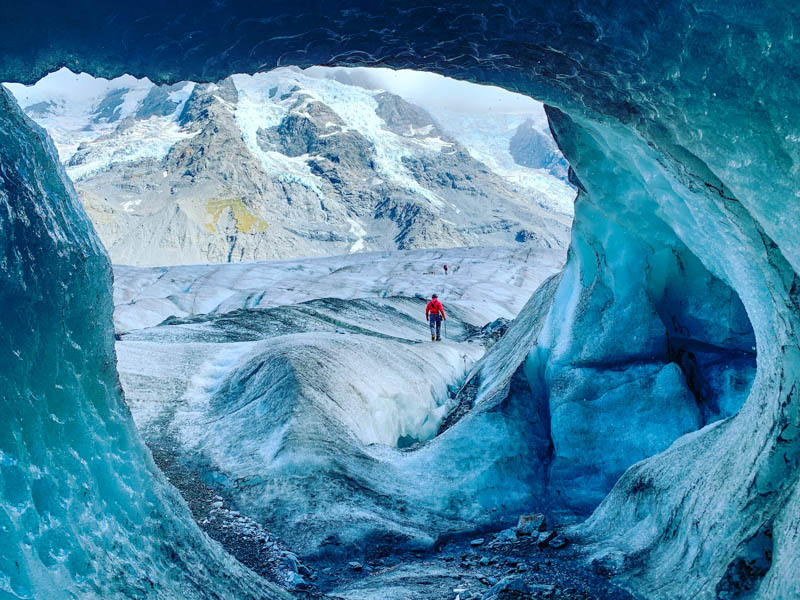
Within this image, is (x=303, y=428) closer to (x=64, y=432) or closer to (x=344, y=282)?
(x=64, y=432)

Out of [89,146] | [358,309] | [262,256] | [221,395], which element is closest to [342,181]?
Result: [262,256]

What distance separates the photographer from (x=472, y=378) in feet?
54.7

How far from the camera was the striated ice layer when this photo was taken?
3.90 meters

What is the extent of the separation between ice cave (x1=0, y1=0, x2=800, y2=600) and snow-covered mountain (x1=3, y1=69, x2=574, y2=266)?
10804 cm

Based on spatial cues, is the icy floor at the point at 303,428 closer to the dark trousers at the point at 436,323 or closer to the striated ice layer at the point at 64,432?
the dark trousers at the point at 436,323

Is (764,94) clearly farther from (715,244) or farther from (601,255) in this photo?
(601,255)

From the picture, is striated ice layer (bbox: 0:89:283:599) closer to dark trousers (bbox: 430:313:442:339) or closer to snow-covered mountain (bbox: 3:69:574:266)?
dark trousers (bbox: 430:313:442:339)

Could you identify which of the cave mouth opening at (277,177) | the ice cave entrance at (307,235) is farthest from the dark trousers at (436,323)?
the cave mouth opening at (277,177)

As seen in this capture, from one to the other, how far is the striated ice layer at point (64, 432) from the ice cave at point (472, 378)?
0.02 meters

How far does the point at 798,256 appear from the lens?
14.5ft

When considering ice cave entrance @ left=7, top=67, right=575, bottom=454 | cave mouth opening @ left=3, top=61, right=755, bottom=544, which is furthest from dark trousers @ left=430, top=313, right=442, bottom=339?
cave mouth opening @ left=3, top=61, right=755, bottom=544

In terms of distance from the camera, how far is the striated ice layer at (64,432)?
390 centimetres

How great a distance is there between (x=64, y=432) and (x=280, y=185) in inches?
5597

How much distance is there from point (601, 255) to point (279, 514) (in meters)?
6.70
